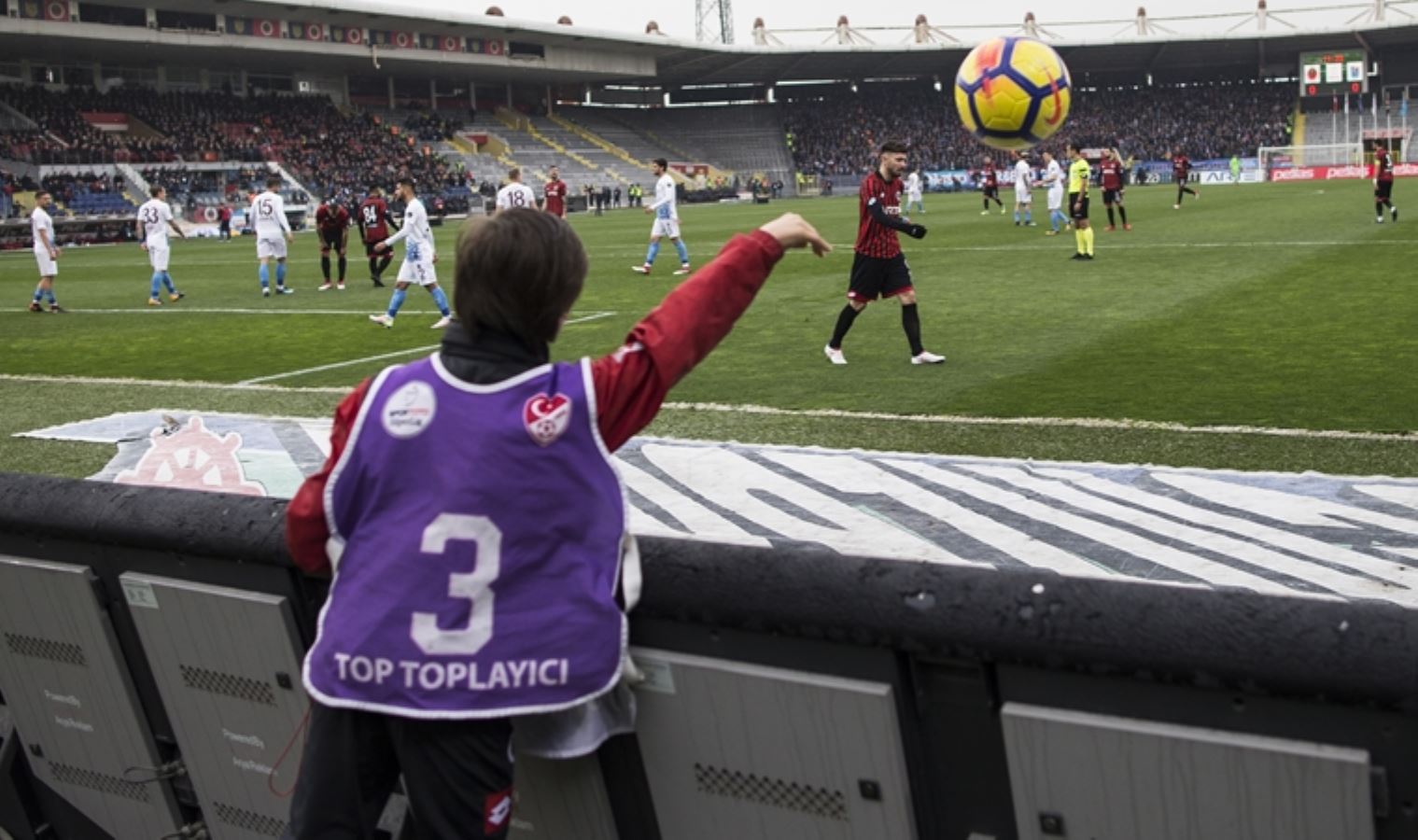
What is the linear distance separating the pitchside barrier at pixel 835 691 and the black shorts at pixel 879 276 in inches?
357

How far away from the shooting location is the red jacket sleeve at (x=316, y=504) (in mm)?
2590

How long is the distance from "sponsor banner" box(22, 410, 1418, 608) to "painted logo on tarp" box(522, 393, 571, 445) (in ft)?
10.8

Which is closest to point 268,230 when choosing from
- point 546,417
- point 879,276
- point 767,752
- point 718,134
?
point 879,276

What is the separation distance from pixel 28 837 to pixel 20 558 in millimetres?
998

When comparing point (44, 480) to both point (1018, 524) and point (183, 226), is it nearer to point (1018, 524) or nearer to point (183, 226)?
point (1018, 524)

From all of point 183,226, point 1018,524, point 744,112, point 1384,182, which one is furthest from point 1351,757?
point 744,112

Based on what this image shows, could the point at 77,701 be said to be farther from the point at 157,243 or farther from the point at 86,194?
the point at 86,194

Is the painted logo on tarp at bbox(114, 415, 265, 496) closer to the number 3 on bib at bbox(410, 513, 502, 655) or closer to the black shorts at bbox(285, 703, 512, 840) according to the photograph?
the black shorts at bbox(285, 703, 512, 840)

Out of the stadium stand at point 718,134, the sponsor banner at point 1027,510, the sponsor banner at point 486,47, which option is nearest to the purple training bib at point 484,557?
the sponsor banner at point 1027,510

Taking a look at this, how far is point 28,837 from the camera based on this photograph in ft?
12.9

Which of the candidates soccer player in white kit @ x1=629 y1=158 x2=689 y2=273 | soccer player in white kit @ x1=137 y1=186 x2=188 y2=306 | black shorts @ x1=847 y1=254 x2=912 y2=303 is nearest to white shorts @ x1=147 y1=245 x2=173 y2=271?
soccer player in white kit @ x1=137 y1=186 x2=188 y2=306

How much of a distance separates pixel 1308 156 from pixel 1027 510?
69137mm

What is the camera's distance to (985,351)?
12.6 metres

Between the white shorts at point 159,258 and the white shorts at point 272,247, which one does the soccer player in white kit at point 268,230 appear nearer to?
the white shorts at point 272,247
